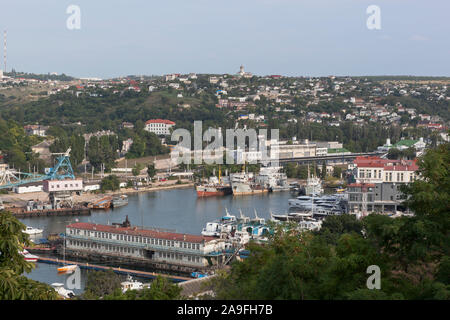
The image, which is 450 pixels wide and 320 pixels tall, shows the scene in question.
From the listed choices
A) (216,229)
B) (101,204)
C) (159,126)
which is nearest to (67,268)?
(216,229)

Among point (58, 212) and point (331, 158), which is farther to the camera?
point (331, 158)

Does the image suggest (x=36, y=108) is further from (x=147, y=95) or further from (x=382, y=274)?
(x=382, y=274)

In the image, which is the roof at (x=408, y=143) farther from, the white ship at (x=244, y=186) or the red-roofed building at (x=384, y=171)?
the red-roofed building at (x=384, y=171)

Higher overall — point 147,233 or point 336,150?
point 336,150

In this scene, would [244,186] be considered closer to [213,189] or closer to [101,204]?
[213,189]

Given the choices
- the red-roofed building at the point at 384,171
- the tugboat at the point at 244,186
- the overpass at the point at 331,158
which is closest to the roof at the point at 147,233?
the red-roofed building at the point at 384,171

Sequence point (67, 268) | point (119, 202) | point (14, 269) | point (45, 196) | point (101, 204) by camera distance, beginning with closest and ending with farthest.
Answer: point (14, 269), point (67, 268), point (101, 204), point (119, 202), point (45, 196)

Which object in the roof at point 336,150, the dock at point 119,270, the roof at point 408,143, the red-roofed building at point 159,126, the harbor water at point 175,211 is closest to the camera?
the dock at point 119,270
